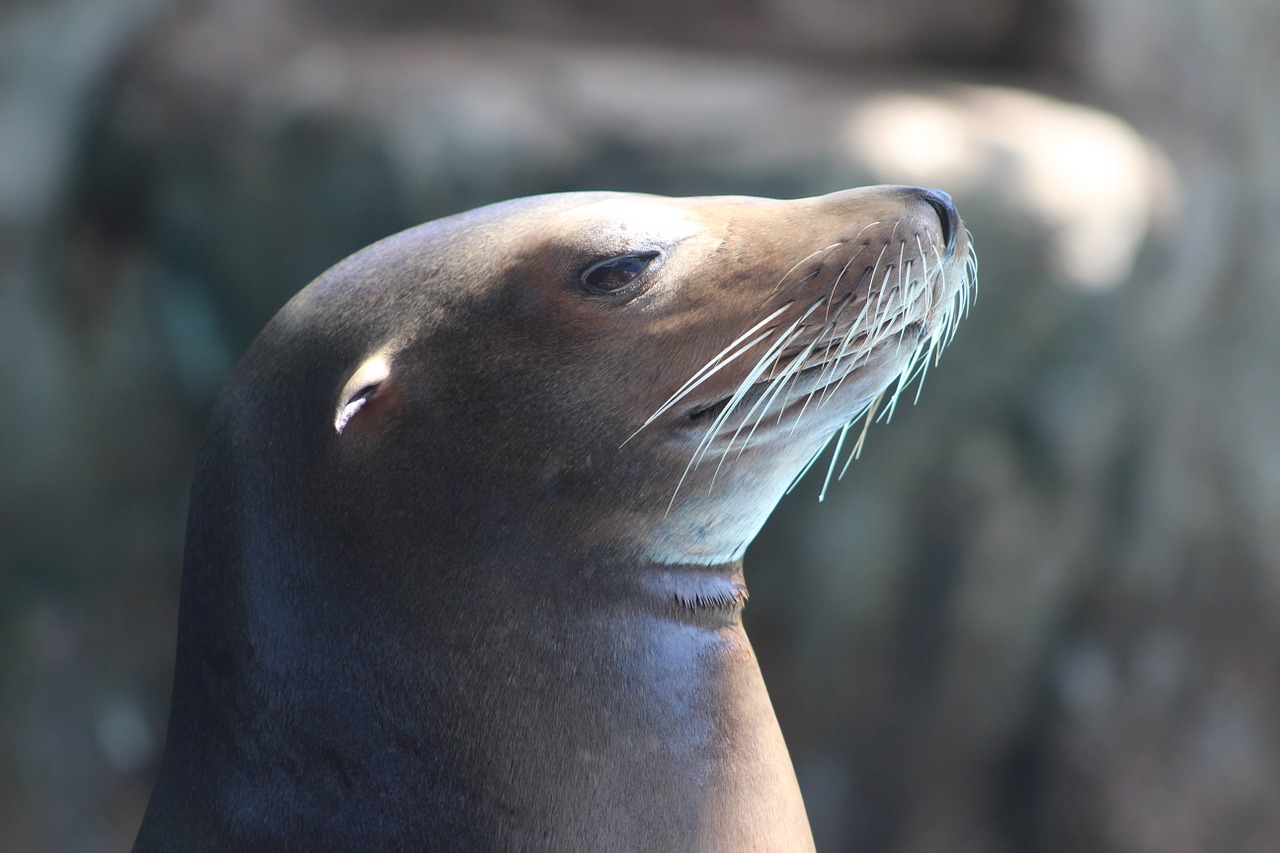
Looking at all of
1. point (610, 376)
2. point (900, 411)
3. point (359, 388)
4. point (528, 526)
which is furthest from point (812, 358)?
point (900, 411)

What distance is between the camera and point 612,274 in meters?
1.62

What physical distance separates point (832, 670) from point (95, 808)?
2.55 m

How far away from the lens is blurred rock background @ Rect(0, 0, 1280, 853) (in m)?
4.05

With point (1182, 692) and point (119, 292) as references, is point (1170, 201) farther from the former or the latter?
point (119, 292)

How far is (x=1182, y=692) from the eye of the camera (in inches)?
177

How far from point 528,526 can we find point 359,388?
27 centimetres

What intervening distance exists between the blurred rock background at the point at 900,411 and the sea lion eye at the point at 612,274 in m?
2.45

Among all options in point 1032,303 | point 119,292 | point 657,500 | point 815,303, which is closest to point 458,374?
point 657,500

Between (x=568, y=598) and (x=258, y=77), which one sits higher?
(x=568, y=598)

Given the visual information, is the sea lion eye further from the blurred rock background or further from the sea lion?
the blurred rock background

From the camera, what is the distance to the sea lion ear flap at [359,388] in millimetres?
1592

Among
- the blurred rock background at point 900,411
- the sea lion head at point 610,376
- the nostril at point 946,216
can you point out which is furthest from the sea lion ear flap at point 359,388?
the blurred rock background at point 900,411

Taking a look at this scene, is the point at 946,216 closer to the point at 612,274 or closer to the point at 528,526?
the point at 612,274

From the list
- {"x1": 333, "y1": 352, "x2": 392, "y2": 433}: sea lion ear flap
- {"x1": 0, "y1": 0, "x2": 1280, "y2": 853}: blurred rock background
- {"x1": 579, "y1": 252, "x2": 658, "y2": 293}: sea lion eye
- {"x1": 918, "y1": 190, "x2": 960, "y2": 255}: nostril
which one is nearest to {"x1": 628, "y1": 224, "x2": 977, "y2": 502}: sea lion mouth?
{"x1": 918, "y1": 190, "x2": 960, "y2": 255}: nostril
